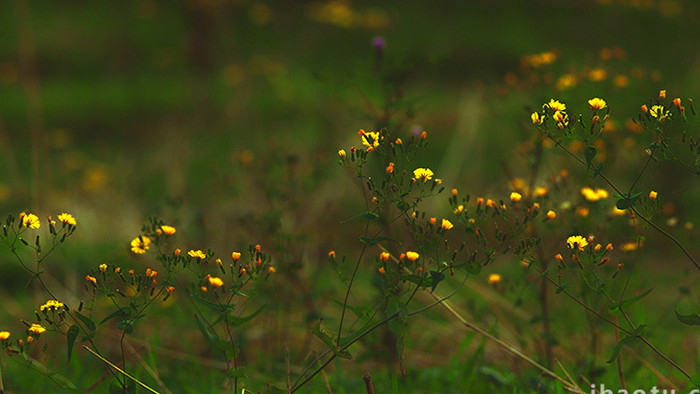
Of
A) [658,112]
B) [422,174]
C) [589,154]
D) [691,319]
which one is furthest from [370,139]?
[691,319]

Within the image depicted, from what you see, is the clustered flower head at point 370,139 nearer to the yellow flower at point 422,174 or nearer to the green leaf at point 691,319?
the yellow flower at point 422,174

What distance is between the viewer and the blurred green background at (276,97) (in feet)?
7.75

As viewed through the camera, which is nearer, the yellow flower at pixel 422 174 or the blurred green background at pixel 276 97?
the yellow flower at pixel 422 174

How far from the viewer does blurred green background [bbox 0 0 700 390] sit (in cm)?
236

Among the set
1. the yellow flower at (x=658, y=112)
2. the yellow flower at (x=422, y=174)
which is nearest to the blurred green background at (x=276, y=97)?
the yellow flower at (x=658, y=112)

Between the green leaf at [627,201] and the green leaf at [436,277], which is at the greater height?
the green leaf at [627,201]

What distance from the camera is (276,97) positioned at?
8.03 m

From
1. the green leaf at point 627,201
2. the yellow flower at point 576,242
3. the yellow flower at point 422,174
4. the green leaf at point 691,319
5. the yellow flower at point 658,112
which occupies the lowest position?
the green leaf at point 691,319

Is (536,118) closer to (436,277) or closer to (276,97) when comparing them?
(436,277)

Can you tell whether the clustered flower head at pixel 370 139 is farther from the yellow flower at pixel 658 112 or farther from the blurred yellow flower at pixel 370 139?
the yellow flower at pixel 658 112

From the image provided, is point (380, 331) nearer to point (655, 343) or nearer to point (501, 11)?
point (655, 343)

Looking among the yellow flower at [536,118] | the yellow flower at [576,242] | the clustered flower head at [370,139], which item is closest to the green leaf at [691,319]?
the yellow flower at [576,242]

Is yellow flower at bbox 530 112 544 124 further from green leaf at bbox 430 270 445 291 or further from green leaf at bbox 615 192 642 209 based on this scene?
green leaf at bbox 430 270 445 291

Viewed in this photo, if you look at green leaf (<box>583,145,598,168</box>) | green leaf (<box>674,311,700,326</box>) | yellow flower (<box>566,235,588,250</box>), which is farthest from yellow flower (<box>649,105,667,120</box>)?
green leaf (<box>674,311,700,326</box>)
